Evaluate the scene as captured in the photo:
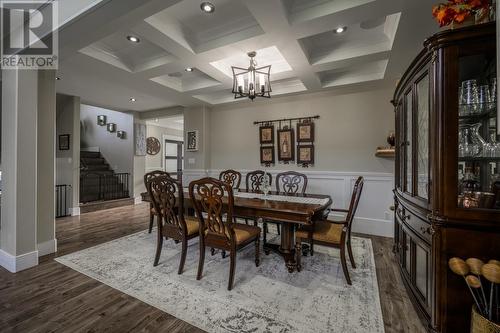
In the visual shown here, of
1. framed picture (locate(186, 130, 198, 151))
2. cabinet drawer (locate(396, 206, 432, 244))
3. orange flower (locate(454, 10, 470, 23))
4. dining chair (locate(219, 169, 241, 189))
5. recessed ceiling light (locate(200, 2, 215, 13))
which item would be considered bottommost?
cabinet drawer (locate(396, 206, 432, 244))

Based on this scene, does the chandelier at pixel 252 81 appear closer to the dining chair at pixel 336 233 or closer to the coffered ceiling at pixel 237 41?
the coffered ceiling at pixel 237 41

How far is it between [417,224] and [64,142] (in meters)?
6.59

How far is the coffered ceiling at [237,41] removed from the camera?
1971mm

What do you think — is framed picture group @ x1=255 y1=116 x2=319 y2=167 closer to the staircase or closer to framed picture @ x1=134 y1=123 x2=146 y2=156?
framed picture @ x1=134 y1=123 x2=146 y2=156

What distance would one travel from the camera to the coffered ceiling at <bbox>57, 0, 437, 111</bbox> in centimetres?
197

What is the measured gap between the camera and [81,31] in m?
2.12

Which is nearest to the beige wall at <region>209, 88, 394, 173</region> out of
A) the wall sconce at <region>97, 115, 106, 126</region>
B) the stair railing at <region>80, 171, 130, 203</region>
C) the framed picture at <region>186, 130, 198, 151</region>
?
the framed picture at <region>186, 130, 198, 151</region>

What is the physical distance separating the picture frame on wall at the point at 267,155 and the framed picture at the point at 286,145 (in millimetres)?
174

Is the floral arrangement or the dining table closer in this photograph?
the floral arrangement

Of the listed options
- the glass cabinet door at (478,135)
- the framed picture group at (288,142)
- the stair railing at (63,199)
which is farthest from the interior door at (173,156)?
the glass cabinet door at (478,135)

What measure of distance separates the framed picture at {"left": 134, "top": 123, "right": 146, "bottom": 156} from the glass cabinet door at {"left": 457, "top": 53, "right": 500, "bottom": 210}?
22.0ft

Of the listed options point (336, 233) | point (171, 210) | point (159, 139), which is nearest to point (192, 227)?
point (171, 210)

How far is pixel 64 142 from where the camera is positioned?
5207 millimetres

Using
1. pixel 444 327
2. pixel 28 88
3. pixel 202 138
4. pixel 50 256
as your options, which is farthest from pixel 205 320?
pixel 202 138
